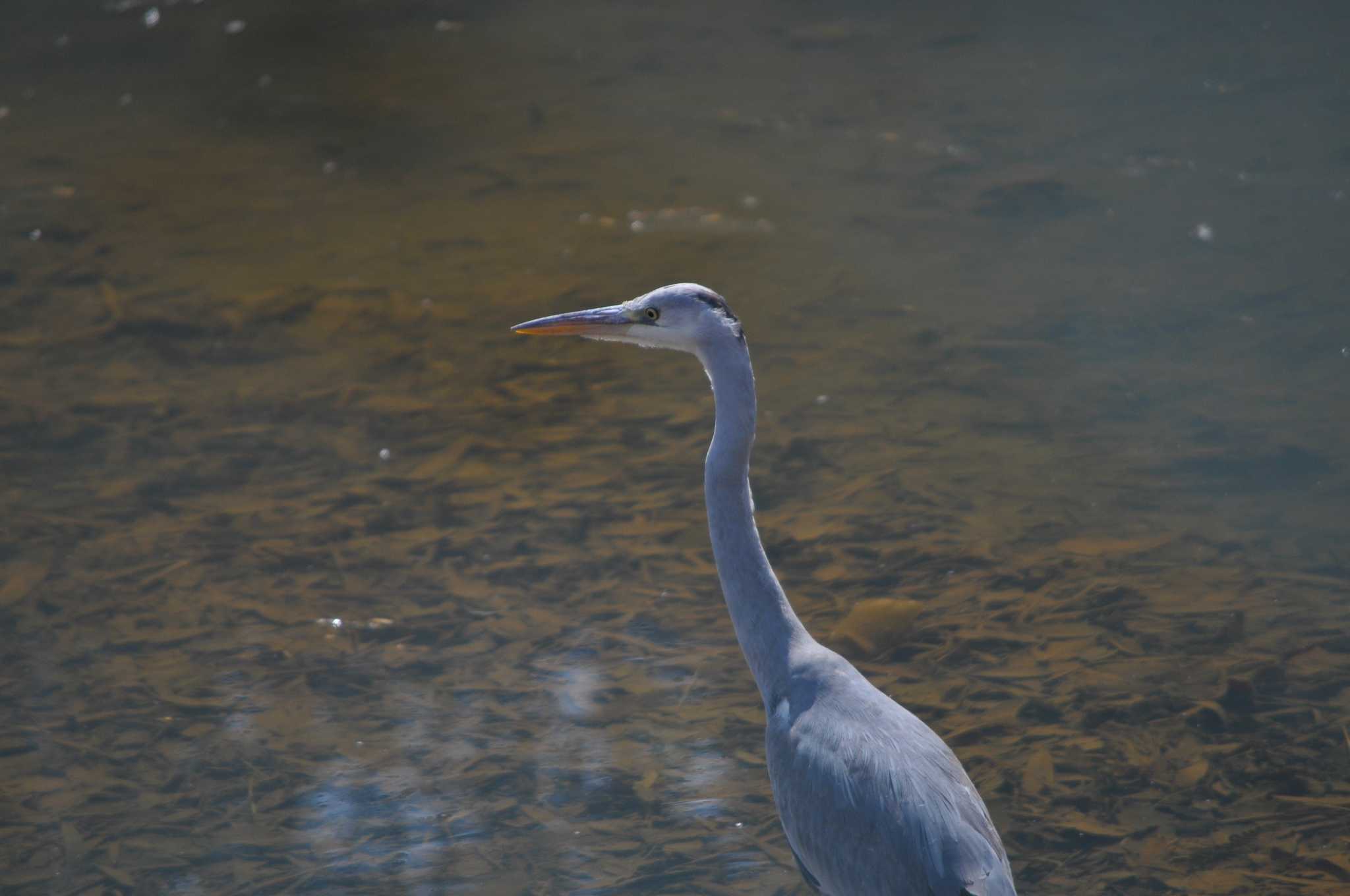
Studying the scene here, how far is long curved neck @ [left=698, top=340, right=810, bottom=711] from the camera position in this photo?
3303 millimetres

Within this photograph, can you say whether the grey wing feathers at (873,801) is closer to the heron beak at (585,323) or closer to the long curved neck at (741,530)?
the long curved neck at (741,530)

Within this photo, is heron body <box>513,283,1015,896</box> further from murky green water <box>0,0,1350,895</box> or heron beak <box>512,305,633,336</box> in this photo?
murky green water <box>0,0,1350,895</box>

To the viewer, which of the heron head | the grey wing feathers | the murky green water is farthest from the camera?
the murky green water

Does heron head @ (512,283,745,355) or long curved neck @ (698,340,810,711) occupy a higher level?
heron head @ (512,283,745,355)

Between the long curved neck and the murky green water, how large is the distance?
0.67 metres

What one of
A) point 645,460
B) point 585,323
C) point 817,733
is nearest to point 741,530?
point 817,733

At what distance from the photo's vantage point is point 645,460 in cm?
551

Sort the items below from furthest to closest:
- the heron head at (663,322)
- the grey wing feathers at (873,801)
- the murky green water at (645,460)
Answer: the murky green water at (645,460) < the heron head at (663,322) < the grey wing feathers at (873,801)

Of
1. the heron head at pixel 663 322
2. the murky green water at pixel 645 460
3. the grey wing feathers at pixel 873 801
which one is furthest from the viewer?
the murky green water at pixel 645 460

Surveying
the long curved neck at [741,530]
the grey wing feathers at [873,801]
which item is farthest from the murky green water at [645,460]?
the long curved neck at [741,530]

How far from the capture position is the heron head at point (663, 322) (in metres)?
3.29

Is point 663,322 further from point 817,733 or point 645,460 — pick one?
point 645,460

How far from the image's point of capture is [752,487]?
5285 millimetres

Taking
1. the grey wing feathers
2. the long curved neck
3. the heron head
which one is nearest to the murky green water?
the grey wing feathers
